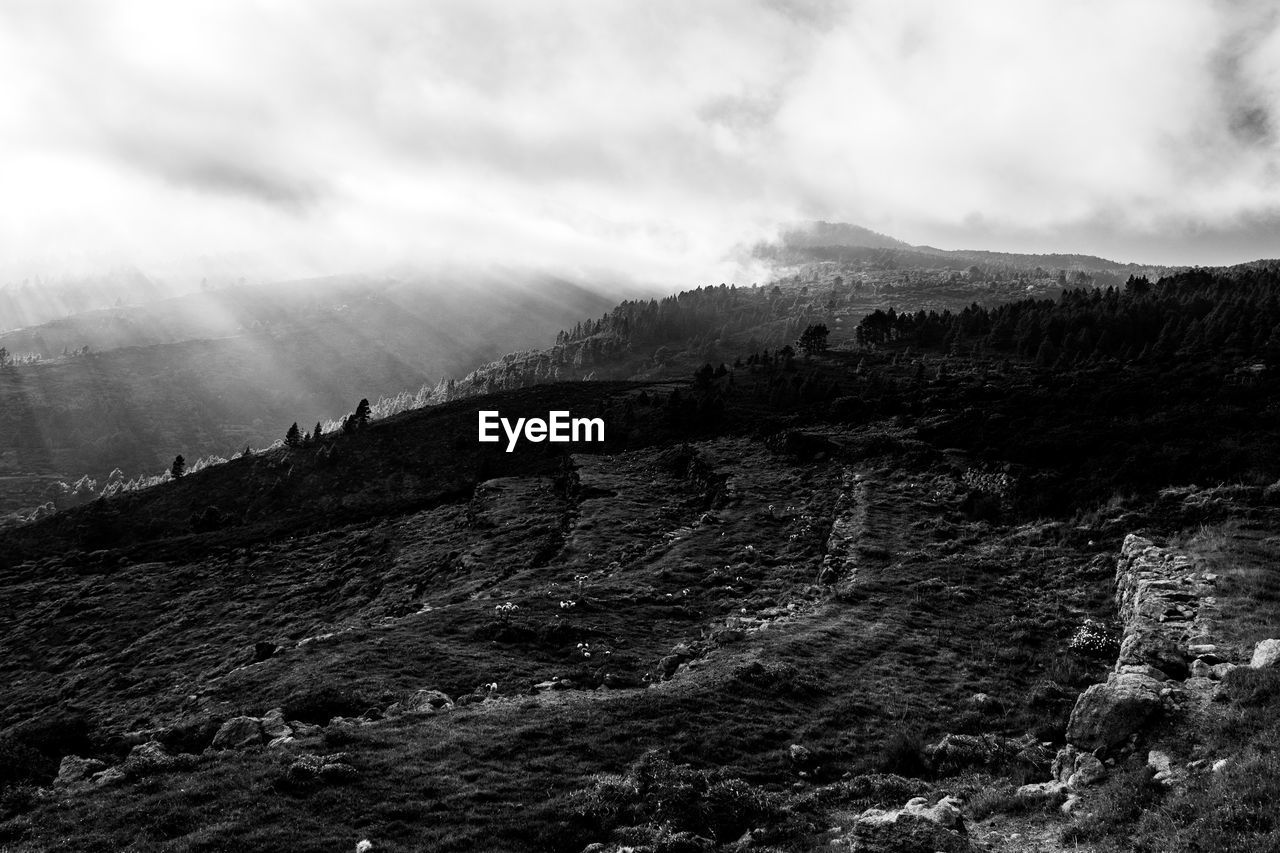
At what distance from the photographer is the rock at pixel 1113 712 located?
16.2 m

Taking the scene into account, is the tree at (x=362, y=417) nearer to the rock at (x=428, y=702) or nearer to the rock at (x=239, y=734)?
the rock at (x=428, y=702)

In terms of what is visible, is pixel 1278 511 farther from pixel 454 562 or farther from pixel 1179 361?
pixel 1179 361

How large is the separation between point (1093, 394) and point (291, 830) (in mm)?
75308

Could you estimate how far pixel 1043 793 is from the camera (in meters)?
14.9

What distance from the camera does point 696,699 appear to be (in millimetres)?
23109

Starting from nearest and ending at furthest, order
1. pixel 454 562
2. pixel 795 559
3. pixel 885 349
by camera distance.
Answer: pixel 795 559
pixel 454 562
pixel 885 349

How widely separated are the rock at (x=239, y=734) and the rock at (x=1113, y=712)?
2421 cm

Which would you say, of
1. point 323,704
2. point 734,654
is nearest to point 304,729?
point 323,704

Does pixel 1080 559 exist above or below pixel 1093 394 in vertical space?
below

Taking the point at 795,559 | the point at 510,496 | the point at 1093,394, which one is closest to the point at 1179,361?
the point at 1093,394

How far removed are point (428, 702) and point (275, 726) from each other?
5.00 meters

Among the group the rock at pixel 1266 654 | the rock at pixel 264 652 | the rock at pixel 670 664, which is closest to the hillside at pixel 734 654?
the rock at pixel 670 664

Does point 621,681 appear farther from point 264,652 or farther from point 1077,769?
point 264,652

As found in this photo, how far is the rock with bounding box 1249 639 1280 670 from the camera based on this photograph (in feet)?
56.6
